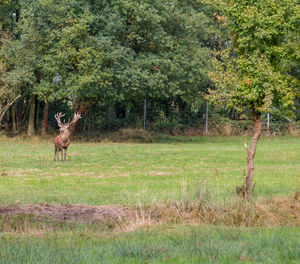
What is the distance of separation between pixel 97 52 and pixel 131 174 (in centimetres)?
1513

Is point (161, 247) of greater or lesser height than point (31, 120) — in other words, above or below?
below

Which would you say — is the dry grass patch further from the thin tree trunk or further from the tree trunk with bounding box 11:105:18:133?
the thin tree trunk

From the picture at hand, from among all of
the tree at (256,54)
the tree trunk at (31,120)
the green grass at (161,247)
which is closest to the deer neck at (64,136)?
the tree at (256,54)

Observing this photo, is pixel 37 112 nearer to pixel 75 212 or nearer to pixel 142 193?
pixel 142 193

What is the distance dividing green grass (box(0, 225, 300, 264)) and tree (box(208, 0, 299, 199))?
414cm

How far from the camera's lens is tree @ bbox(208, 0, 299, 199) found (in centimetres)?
1293

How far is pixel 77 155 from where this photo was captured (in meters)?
24.7

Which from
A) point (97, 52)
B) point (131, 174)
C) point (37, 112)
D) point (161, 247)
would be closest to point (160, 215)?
point (161, 247)

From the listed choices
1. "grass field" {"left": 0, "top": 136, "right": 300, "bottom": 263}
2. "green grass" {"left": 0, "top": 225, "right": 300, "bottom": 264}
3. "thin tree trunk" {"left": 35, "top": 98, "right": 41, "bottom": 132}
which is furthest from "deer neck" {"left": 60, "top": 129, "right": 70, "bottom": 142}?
"thin tree trunk" {"left": 35, "top": 98, "right": 41, "bottom": 132}

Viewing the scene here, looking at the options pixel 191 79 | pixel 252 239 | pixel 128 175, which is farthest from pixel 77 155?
pixel 252 239

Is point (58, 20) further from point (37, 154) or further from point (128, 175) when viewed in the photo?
point (128, 175)

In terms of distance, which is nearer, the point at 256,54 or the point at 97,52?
the point at 256,54

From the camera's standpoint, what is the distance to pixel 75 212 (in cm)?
1113

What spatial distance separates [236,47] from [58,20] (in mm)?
19491
